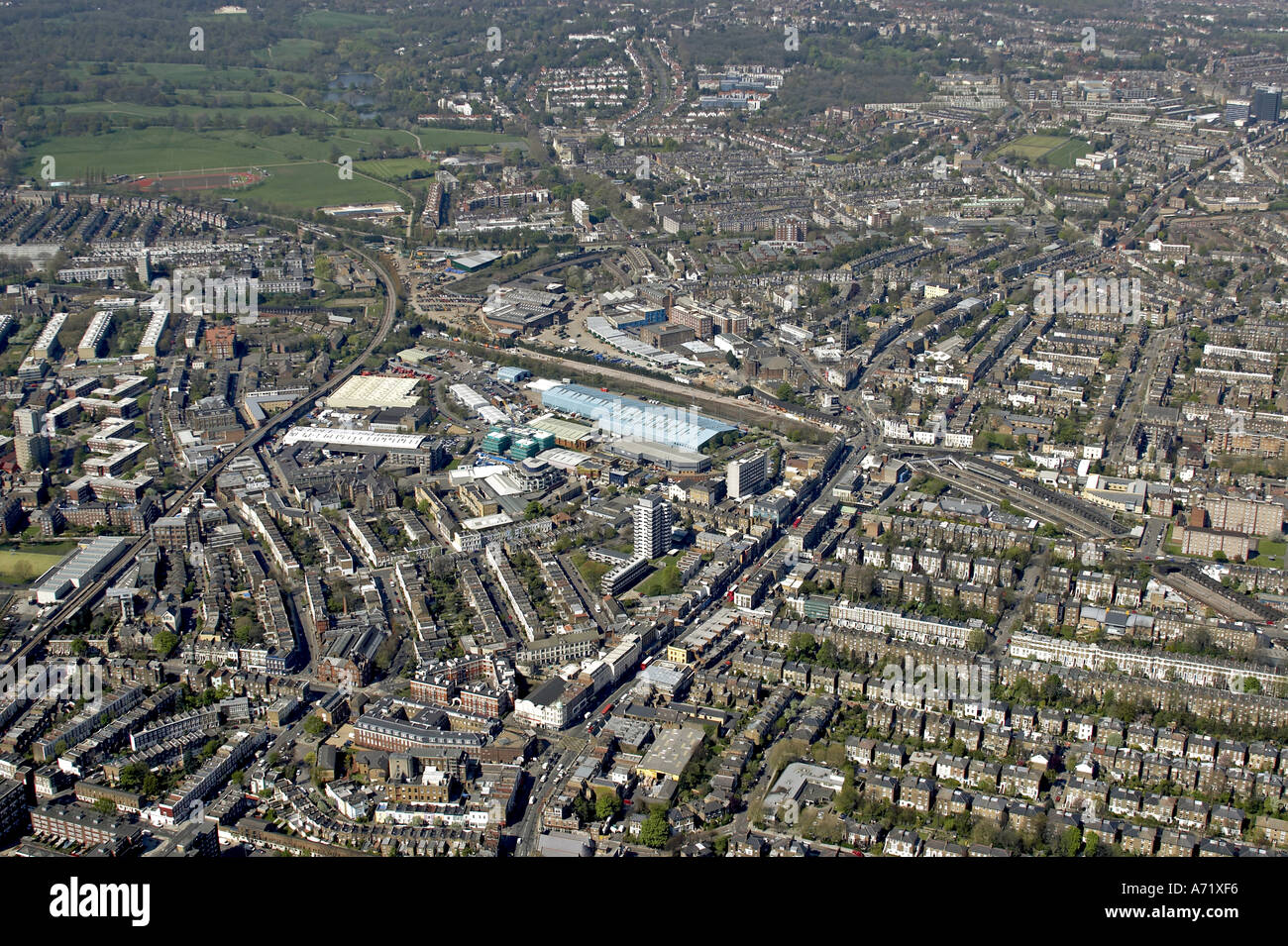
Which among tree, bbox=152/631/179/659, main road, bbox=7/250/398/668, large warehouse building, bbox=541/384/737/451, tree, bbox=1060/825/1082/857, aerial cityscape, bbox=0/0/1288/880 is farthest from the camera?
large warehouse building, bbox=541/384/737/451

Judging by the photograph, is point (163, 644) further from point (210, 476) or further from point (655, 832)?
point (655, 832)

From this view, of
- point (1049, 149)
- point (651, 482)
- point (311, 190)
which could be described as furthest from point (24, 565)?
point (1049, 149)

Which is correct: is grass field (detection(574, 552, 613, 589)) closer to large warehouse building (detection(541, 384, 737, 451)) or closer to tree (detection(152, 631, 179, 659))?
large warehouse building (detection(541, 384, 737, 451))

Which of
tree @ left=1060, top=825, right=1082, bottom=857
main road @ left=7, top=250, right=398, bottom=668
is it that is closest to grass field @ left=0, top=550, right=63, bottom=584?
main road @ left=7, top=250, right=398, bottom=668

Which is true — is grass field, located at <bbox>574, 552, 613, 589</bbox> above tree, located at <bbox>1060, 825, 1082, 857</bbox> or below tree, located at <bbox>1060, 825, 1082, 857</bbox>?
above

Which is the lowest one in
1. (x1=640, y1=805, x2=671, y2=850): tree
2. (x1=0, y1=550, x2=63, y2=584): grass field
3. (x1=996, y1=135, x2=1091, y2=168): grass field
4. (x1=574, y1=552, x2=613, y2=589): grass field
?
(x1=640, y1=805, x2=671, y2=850): tree

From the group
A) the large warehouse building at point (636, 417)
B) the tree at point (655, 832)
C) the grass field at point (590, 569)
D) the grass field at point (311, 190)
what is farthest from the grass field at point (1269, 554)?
the grass field at point (311, 190)

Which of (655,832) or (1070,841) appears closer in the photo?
(1070,841)
